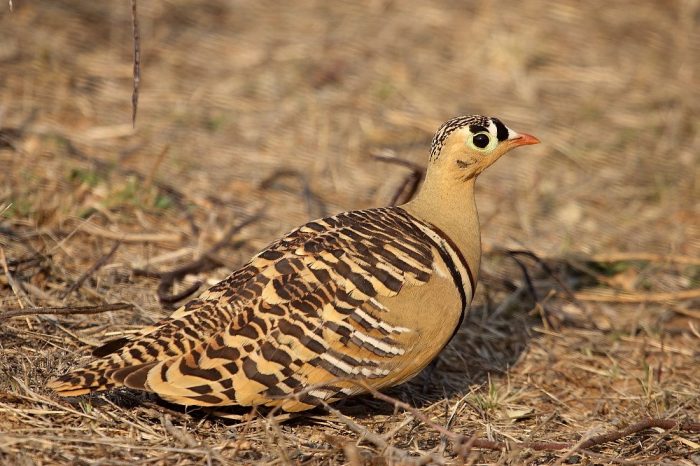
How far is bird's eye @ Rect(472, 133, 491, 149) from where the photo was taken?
13.7 feet

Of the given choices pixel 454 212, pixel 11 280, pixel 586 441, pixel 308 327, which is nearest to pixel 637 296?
pixel 454 212

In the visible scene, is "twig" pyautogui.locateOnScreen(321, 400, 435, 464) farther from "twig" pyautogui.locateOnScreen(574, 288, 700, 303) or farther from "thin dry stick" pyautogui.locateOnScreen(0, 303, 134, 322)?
"twig" pyautogui.locateOnScreen(574, 288, 700, 303)

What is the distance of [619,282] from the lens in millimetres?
5621

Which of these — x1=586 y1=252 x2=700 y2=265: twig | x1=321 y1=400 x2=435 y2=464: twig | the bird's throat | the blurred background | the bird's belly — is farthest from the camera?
the blurred background

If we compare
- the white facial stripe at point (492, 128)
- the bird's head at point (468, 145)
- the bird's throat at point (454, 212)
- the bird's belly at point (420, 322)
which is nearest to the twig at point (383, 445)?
the bird's belly at point (420, 322)

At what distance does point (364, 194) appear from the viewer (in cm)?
634

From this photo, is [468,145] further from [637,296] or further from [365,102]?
[365,102]

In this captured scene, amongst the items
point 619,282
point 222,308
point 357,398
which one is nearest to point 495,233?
point 619,282

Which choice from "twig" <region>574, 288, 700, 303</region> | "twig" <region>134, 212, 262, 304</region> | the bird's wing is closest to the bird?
the bird's wing

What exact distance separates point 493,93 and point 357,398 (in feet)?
13.8

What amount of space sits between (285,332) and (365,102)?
13.8 feet

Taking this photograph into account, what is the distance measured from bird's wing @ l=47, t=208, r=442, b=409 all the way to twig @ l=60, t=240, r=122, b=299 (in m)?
0.97

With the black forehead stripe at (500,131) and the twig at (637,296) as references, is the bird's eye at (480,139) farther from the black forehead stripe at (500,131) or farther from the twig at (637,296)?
the twig at (637,296)

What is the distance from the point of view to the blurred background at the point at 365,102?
6176 millimetres
